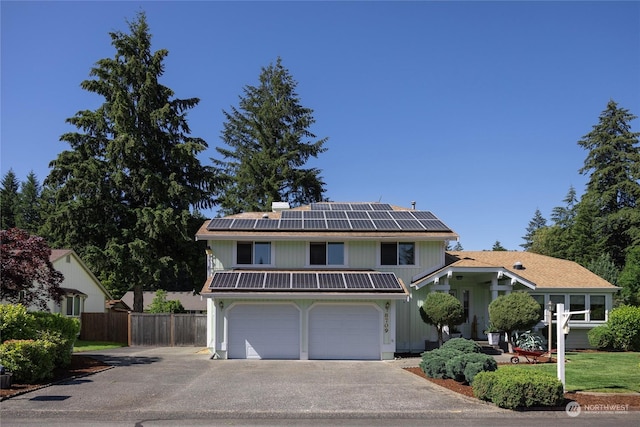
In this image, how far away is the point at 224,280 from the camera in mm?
22484

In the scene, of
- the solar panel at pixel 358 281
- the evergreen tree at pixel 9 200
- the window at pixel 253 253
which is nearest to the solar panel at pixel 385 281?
the solar panel at pixel 358 281

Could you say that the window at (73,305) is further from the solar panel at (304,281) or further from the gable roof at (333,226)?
the solar panel at (304,281)

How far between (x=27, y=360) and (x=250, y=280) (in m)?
9.64

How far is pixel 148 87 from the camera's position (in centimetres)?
3822

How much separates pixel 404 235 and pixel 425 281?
7.87 feet

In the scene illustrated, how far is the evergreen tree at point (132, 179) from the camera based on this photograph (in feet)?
118

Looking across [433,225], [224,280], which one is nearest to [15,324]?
[224,280]

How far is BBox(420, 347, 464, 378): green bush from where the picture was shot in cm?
1578

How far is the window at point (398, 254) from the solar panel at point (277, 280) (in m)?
4.71

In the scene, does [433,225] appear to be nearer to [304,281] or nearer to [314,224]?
[314,224]

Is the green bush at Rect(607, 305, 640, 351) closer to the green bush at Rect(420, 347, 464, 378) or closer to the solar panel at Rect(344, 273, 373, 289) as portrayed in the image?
the solar panel at Rect(344, 273, 373, 289)

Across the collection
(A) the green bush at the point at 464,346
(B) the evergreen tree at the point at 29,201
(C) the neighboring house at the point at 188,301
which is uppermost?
(B) the evergreen tree at the point at 29,201

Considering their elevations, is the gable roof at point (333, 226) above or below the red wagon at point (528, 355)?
above

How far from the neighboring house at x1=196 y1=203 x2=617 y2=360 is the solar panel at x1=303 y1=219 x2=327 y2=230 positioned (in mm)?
48
